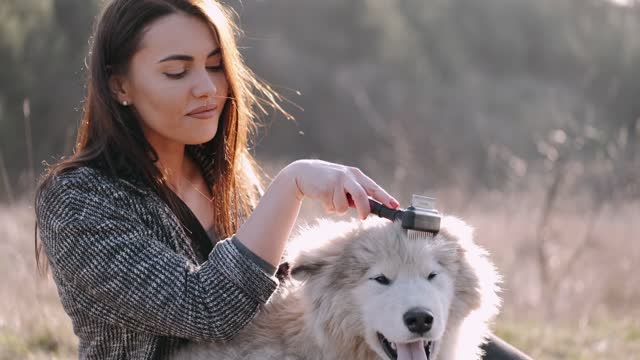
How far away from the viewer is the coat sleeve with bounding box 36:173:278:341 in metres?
2.38

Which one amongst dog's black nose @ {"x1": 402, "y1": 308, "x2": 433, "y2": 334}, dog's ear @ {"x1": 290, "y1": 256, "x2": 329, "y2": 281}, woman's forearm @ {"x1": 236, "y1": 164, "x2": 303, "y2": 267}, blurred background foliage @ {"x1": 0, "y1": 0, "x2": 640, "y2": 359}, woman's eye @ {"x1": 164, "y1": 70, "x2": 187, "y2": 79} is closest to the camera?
dog's black nose @ {"x1": 402, "y1": 308, "x2": 433, "y2": 334}

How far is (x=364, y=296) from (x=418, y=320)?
0.22 meters

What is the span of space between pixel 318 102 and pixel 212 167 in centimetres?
2051

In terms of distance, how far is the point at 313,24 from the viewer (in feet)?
81.9

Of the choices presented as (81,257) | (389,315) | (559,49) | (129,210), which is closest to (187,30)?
(129,210)

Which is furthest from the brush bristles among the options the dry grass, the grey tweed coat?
the dry grass

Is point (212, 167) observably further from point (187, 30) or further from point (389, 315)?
point (389, 315)

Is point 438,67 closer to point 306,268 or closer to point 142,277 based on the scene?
point 306,268

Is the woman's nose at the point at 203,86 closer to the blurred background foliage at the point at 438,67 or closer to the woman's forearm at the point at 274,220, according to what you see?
the woman's forearm at the point at 274,220

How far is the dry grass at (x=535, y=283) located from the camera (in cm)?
489

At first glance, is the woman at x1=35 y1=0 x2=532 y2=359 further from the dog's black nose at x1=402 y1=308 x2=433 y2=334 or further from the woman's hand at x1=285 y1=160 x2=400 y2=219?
the dog's black nose at x1=402 y1=308 x2=433 y2=334

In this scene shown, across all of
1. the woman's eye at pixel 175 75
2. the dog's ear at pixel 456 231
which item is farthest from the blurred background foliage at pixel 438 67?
the woman's eye at pixel 175 75

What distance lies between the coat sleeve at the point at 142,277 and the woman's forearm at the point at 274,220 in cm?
5

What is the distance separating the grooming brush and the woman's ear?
0.91m
